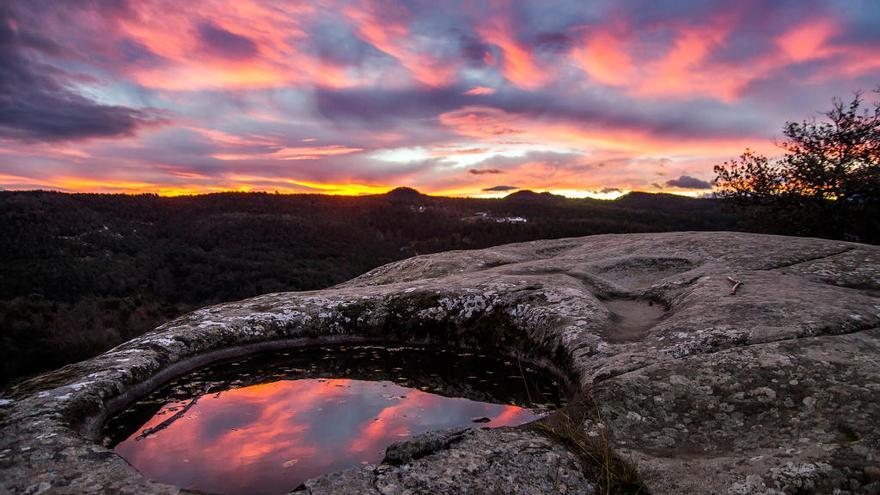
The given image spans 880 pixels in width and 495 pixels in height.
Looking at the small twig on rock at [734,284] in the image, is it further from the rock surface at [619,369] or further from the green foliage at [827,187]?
the green foliage at [827,187]

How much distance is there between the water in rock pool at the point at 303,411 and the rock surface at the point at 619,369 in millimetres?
538

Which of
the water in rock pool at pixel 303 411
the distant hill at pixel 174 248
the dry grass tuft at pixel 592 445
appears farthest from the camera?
the distant hill at pixel 174 248

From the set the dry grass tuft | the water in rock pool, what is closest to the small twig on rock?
the water in rock pool

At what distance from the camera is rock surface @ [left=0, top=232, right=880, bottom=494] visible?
14.9 ft

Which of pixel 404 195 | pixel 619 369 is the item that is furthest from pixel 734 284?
pixel 404 195

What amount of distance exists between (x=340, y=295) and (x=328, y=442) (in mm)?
6687

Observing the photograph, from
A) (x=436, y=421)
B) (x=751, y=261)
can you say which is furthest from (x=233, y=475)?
(x=751, y=261)

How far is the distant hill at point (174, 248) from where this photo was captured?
53.1 feet

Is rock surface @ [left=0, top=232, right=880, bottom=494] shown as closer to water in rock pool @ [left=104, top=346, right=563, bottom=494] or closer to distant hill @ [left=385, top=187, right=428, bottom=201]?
water in rock pool @ [left=104, top=346, right=563, bottom=494]

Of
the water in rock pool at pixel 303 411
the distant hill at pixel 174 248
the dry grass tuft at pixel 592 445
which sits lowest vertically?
the distant hill at pixel 174 248

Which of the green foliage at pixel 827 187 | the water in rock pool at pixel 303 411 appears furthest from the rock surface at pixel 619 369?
the green foliage at pixel 827 187

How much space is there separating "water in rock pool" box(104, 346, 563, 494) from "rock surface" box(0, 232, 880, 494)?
0.54 meters

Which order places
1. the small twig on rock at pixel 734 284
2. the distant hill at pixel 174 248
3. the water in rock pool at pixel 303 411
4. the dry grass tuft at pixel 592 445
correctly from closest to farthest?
the dry grass tuft at pixel 592 445 < the water in rock pool at pixel 303 411 < the small twig on rock at pixel 734 284 < the distant hill at pixel 174 248

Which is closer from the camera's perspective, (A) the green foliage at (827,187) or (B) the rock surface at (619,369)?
(B) the rock surface at (619,369)
